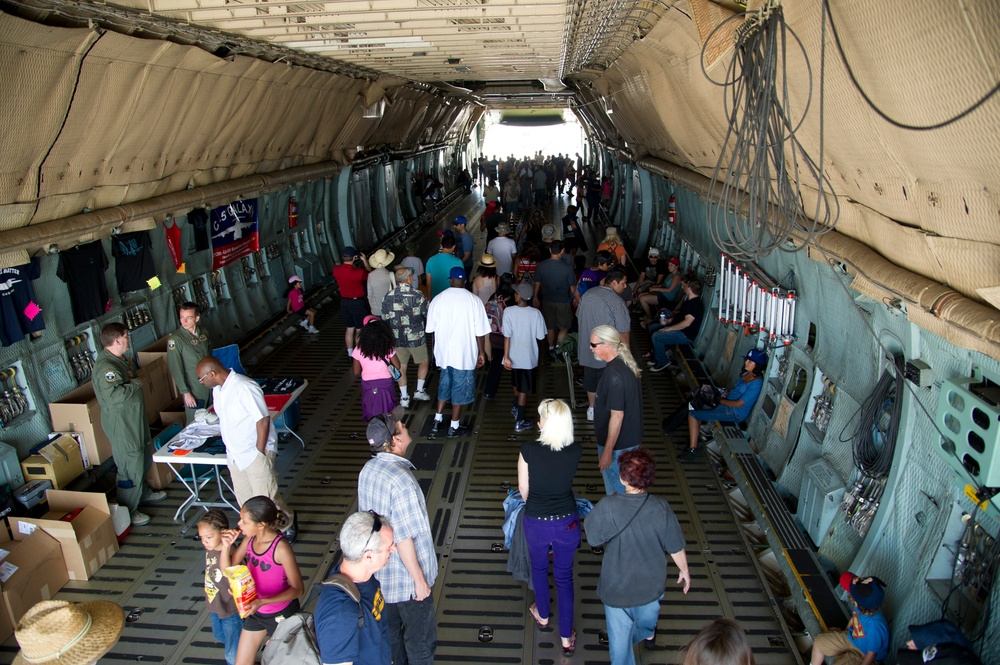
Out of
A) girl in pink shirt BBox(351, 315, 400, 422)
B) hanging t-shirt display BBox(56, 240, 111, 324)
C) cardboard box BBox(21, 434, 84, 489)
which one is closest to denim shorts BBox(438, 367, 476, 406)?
girl in pink shirt BBox(351, 315, 400, 422)

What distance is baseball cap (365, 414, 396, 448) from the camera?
4.12 meters

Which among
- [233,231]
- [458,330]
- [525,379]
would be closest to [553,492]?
[458,330]

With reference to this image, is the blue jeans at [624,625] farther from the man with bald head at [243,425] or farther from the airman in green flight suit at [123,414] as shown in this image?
the airman in green flight suit at [123,414]

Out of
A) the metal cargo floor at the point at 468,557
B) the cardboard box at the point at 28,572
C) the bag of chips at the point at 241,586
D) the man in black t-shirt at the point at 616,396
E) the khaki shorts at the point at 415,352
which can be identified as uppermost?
the man in black t-shirt at the point at 616,396

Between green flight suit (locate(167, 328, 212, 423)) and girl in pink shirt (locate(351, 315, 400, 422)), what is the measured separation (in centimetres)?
147

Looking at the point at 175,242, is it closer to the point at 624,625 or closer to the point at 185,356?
the point at 185,356

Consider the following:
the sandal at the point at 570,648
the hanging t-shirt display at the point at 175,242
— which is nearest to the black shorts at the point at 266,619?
the sandal at the point at 570,648

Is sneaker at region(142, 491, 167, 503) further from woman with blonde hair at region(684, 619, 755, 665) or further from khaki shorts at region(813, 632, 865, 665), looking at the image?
khaki shorts at region(813, 632, 865, 665)

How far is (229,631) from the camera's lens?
4344mm

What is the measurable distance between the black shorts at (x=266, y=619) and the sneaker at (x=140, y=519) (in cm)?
271

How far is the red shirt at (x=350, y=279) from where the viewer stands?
30.0 feet

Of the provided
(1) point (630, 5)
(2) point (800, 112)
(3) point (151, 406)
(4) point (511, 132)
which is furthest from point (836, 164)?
(4) point (511, 132)

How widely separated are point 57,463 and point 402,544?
415 centimetres

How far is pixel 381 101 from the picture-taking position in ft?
37.3
